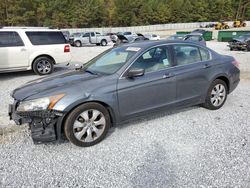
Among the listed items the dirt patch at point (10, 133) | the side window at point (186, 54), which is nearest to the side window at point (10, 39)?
the dirt patch at point (10, 133)

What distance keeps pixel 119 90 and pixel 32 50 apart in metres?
6.12

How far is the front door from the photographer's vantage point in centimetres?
377

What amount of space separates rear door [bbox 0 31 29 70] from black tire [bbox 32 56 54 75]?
0.42 meters

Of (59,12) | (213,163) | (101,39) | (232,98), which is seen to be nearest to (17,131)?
(213,163)

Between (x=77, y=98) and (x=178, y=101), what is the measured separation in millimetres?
1958

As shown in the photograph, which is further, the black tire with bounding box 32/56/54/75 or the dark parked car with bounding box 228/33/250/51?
the dark parked car with bounding box 228/33/250/51

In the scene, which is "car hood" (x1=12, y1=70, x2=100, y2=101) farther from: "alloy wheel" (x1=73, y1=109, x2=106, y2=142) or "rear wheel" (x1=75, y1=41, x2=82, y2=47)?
"rear wheel" (x1=75, y1=41, x2=82, y2=47)

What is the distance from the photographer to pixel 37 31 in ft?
28.7

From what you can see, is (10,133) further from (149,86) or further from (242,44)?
(242,44)

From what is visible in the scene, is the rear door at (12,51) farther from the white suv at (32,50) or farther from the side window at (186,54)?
the side window at (186,54)

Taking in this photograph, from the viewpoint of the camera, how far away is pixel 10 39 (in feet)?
27.0

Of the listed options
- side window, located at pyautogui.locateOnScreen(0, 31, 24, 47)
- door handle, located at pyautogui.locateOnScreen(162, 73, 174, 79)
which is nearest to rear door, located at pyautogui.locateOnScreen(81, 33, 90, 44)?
side window, located at pyautogui.locateOnScreen(0, 31, 24, 47)

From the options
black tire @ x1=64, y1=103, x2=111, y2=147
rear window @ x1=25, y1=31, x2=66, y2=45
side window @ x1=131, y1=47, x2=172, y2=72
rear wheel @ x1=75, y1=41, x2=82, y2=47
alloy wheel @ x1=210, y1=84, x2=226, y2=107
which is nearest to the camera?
black tire @ x1=64, y1=103, x2=111, y2=147

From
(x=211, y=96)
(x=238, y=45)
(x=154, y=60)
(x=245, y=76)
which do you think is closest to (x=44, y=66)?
(x=154, y=60)
